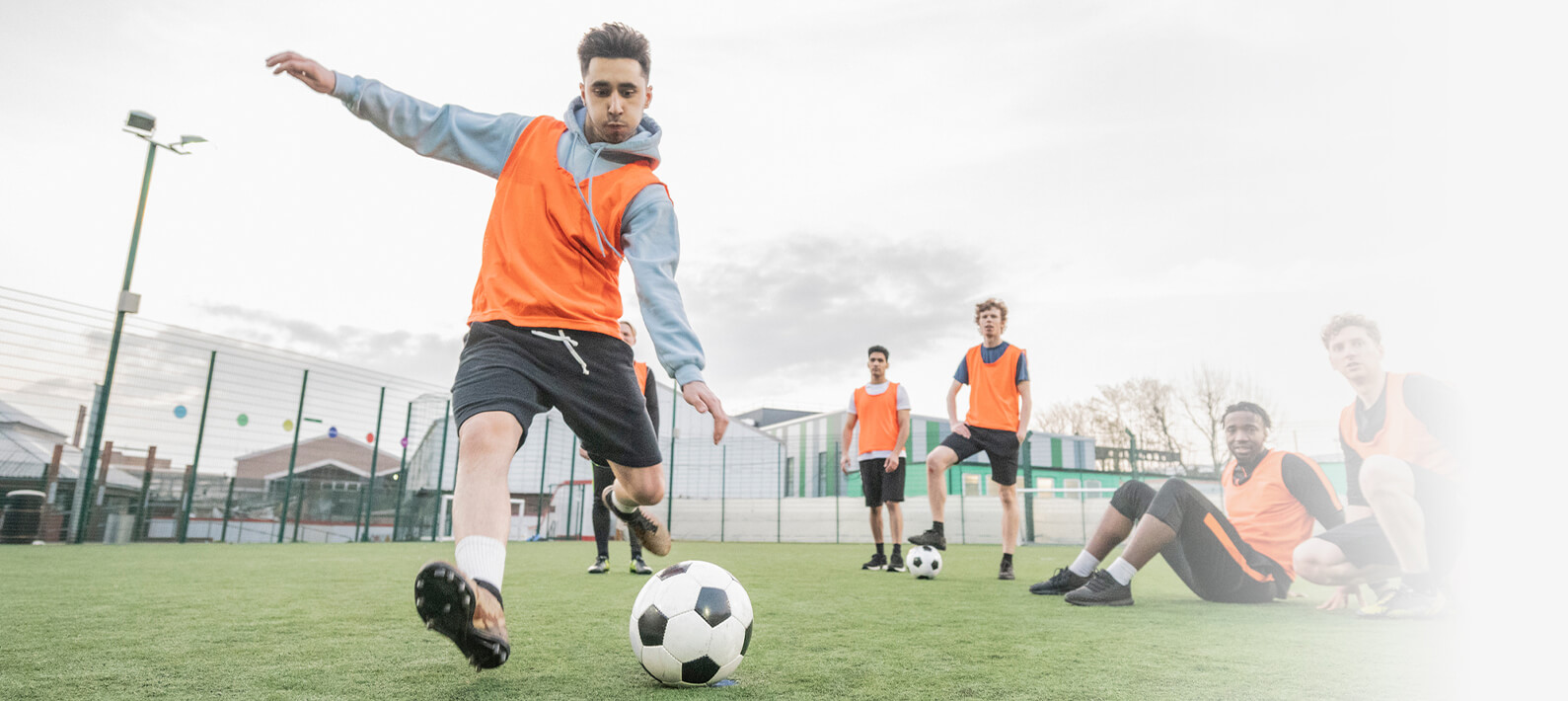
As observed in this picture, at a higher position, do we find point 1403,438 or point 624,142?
point 624,142

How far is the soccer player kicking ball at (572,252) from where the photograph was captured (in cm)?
235

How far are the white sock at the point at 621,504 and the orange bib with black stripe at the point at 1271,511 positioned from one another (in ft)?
10.3

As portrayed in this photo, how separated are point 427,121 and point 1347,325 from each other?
4.13m

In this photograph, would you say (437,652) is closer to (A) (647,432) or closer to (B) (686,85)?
(A) (647,432)

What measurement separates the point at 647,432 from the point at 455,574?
3.25ft

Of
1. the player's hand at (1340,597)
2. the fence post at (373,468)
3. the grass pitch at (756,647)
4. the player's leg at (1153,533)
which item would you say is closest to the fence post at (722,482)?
the fence post at (373,468)

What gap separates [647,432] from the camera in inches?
105

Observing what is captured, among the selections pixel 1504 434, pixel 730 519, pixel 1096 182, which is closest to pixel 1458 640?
pixel 1504 434

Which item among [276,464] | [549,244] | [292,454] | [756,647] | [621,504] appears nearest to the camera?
[549,244]

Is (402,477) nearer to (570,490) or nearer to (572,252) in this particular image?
(570,490)

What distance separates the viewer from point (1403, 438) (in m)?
3.53

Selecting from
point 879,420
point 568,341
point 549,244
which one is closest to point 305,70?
point 549,244

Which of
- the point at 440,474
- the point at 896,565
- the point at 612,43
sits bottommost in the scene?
the point at 896,565

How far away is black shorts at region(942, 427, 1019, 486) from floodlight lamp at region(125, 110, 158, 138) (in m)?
10.7
